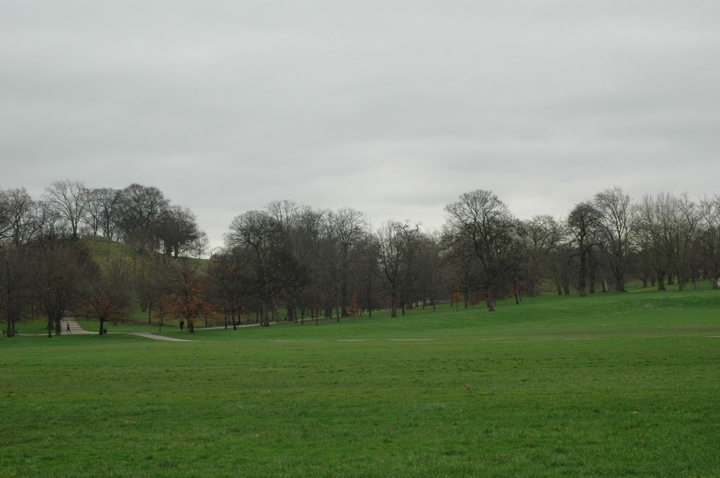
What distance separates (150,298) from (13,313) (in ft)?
73.6

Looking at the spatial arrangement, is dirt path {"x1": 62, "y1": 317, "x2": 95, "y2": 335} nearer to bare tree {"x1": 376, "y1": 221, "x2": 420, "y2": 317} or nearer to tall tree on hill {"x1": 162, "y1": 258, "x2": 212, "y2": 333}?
tall tree on hill {"x1": 162, "y1": 258, "x2": 212, "y2": 333}

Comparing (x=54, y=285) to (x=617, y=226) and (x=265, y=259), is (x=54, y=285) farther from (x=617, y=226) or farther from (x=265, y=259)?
(x=617, y=226)

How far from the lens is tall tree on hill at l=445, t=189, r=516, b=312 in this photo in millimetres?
81750

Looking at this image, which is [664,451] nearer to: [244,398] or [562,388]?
[562,388]

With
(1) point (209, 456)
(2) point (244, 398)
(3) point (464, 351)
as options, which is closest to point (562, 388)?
(2) point (244, 398)

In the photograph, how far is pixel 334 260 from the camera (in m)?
88.0

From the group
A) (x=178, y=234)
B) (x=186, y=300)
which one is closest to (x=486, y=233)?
(x=186, y=300)

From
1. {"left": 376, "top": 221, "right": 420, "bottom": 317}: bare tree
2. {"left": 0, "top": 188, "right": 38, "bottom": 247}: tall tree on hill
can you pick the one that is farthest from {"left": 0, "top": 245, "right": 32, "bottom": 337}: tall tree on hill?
{"left": 376, "top": 221, "right": 420, "bottom": 317}: bare tree

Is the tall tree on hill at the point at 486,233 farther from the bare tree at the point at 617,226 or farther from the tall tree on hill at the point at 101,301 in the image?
the tall tree on hill at the point at 101,301

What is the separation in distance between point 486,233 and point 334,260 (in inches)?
841

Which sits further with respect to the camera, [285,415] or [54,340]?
[54,340]

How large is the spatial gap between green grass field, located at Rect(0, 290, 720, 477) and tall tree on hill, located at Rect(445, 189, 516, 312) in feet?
175

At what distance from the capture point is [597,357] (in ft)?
86.9

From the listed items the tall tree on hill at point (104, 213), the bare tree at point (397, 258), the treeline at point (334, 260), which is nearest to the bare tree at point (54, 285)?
the treeline at point (334, 260)
